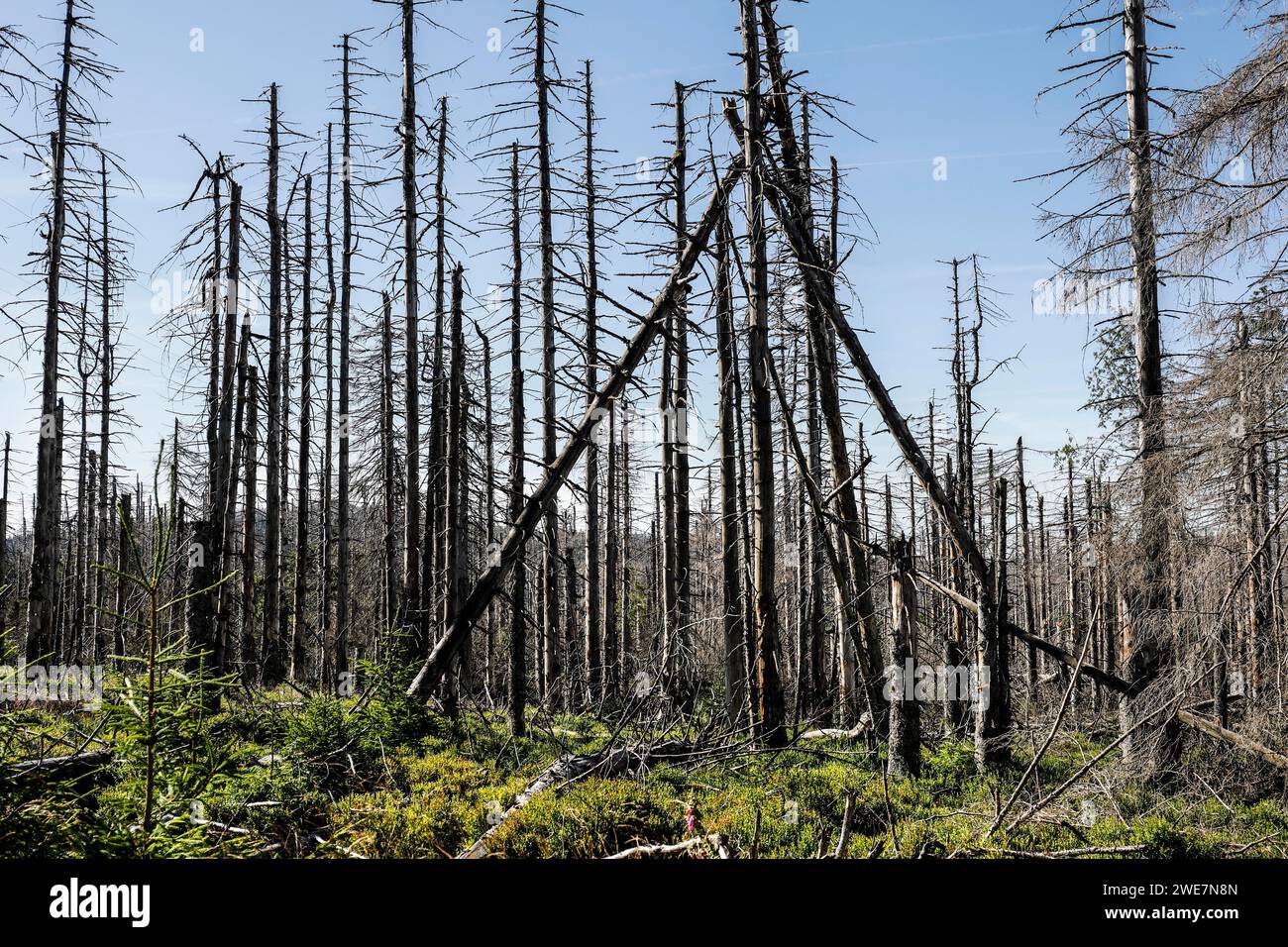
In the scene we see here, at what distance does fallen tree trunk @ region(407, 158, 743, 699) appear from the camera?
7004 mm

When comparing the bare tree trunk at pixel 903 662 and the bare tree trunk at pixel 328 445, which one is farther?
the bare tree trunk at pixel 328 445

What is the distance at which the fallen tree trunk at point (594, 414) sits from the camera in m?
7.00

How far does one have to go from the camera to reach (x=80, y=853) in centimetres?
272

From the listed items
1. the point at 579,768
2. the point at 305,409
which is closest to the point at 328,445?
the point at 305,409

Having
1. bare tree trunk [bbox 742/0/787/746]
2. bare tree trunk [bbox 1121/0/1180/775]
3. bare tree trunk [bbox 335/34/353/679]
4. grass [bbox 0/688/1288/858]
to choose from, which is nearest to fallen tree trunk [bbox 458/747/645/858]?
grass [bbox 0/688/1288/858]

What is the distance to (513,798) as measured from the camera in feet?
21.4

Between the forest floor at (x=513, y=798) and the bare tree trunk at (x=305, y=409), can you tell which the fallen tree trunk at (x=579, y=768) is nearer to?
the forest floor at (x=513, y=798)

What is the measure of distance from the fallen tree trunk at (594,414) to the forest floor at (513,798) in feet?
5.23

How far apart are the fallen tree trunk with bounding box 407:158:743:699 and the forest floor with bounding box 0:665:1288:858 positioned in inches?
62.7

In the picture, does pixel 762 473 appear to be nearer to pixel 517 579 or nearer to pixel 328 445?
pixel 517 579

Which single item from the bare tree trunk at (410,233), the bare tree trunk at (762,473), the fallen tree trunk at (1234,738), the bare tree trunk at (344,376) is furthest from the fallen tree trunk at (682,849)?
the bare tree trunk at (344,376)

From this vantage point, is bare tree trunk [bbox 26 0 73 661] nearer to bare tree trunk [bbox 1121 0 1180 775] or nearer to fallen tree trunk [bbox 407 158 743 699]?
fallen tree trunk [bbox 407 158 743 699]
